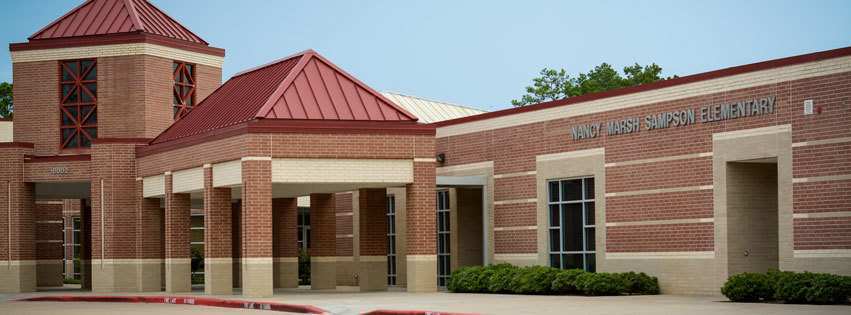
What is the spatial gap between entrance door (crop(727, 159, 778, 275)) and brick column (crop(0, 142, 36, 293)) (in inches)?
968

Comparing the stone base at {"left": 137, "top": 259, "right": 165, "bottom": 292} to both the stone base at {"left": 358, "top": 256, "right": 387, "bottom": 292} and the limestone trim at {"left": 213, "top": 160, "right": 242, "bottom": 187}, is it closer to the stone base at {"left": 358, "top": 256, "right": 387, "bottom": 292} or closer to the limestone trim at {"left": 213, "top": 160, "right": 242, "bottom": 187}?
the stone base at {"left": 358, "top": 256, "right": 387, "bottom": 292}

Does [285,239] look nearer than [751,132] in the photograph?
No

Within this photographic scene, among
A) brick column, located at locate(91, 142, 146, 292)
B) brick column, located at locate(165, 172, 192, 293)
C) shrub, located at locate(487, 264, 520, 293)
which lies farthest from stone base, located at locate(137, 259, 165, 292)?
shrub, located at locate(487, 264, 520, 293)

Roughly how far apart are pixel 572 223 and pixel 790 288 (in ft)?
36.7

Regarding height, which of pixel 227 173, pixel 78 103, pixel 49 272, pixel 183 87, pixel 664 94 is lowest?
pixel 49 272

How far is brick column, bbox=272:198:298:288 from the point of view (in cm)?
4700

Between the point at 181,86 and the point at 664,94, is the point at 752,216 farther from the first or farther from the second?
the point at 181,86

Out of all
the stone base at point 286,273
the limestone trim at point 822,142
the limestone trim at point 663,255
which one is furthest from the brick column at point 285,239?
the limestone trim at point 822,142

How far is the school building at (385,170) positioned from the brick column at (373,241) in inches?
2.5

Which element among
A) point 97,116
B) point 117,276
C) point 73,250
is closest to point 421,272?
point 117,276

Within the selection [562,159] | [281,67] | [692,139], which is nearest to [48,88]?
[281,67]

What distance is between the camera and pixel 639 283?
3409 cm

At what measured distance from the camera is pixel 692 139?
33469 mm

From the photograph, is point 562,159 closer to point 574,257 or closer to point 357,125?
point 574,257
